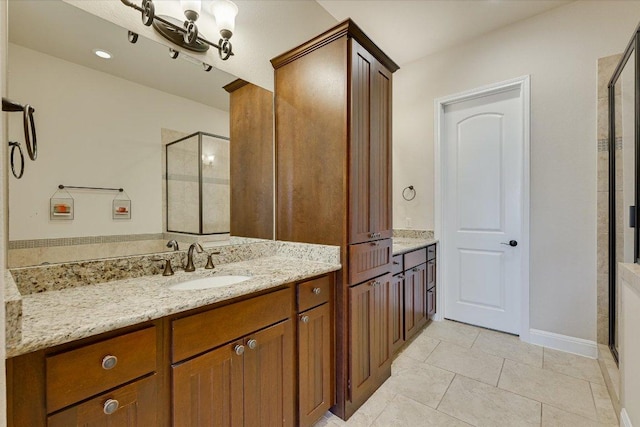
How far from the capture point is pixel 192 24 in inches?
56.4

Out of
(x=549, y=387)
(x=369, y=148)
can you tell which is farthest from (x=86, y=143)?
(x=549, y=387)

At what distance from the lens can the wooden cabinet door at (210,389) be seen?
0.98 metres

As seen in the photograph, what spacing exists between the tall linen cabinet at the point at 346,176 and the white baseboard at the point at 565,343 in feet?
4.97

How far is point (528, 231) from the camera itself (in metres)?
2.56

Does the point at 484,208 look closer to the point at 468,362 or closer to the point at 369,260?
the point at 468,362

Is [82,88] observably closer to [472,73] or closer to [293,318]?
[293,318]

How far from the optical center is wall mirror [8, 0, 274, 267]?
43.0 inches

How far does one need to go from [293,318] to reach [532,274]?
2369mm

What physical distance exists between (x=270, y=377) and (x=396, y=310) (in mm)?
1274

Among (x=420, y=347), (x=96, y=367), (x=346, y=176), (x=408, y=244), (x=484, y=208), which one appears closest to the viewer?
(x=96, y=367)

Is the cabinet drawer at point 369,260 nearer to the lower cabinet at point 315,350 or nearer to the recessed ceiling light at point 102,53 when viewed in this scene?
→ the lower cabinet at point 315,350

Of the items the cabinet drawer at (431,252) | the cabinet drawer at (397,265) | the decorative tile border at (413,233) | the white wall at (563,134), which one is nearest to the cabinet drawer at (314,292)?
the cabinet drawer at (397,265)

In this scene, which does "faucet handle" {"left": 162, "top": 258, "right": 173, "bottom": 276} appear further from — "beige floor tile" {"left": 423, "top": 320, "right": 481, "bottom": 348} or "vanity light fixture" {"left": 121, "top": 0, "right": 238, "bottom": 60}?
"beige floor tile" {"left": 423, "top": 320, "right": 481, "bottom": 348}

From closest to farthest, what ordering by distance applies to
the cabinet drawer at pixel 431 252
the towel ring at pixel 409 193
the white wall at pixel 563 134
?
the white wall at pixel 563 134 < the cabinet drawer at pixel 431 252 < the towel ring at pixel 409 193
